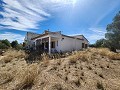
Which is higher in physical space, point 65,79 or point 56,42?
point 56,42

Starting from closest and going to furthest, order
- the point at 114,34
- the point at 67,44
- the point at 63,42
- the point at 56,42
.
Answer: the point at 63,42 < the point at 56,42 < the point at 67,44 < the point at 114,34

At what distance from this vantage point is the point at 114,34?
1027 inches

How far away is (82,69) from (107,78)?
1.58 metres

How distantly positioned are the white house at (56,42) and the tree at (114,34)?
189 inches

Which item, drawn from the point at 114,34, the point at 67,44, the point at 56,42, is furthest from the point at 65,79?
the point at 114,34

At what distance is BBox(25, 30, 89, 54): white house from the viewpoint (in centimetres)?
2058

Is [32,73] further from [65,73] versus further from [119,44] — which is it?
[119,44]

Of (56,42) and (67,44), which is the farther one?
(67,44)

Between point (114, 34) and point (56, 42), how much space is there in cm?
1086

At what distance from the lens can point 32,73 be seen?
6992 mm

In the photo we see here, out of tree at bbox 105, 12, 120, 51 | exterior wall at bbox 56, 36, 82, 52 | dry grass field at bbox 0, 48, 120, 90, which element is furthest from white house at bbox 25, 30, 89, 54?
dry grass field at bbox 0, 48, 120, 90

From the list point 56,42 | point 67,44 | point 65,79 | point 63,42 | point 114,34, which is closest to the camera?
point 65,79

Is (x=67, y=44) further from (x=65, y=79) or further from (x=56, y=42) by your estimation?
(x=65, y=79)

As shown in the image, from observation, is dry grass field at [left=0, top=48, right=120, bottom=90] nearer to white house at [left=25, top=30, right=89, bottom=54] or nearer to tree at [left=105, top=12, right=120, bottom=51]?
white house at [left=25, top=30, right=89, bottom=54]
